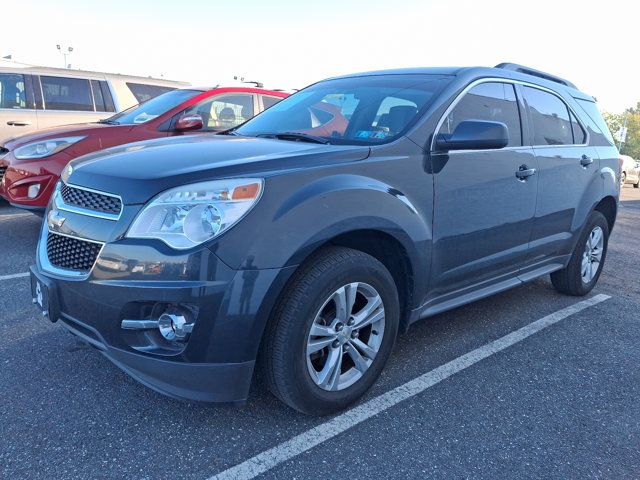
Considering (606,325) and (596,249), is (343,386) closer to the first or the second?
(606,325)

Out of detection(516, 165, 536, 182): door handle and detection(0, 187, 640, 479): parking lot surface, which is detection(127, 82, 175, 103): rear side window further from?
detection(516, 165, 536, 182): door handle

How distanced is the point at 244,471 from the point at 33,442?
0.91 metres

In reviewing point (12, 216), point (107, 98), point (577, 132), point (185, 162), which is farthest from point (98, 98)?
point (577, 132)

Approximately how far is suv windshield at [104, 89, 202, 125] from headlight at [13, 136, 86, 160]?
81 centimetres

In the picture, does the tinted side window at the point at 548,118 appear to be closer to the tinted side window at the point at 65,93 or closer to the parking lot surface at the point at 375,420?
the parking lot surface at the point at 375,420

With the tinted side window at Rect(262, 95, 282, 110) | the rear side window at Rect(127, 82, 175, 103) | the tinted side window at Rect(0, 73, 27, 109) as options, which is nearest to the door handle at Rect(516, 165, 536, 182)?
the tinted side window at Rect(262, 95, 282, 110)

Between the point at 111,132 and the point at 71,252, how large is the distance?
369 cm

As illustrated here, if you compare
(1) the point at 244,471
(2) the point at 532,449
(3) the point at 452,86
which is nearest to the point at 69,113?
(3) the point at 452,86

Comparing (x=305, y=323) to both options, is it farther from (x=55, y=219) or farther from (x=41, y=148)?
(x=41, y=148)

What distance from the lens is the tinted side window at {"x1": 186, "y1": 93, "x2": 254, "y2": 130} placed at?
19.7ft

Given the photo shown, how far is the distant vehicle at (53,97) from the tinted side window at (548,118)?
20.6 ft

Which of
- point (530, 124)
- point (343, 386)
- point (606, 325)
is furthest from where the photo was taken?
point (606, 325)

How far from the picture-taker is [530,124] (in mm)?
3578

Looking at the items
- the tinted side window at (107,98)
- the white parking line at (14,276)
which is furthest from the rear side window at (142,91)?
the white parking line at (14,276)
